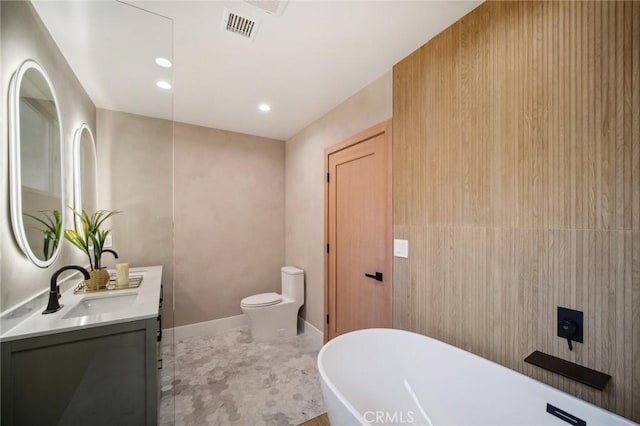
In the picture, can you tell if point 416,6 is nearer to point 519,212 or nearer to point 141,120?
point 519,212

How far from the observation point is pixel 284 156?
3814mm

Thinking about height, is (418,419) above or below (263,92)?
below

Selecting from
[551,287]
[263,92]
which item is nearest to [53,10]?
[263,92]

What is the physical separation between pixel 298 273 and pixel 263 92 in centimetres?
204

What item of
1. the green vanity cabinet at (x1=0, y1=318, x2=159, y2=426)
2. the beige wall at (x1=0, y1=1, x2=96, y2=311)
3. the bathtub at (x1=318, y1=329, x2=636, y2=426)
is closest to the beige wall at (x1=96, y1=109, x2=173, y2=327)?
the beige wall at (x1=0, y1=1, x2=96, y2=311)

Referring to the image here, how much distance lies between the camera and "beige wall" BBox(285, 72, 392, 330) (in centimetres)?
226

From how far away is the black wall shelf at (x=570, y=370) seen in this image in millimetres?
1044

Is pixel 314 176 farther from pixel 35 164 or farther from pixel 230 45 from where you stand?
pixel 35 164

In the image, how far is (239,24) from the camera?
62.6 inches

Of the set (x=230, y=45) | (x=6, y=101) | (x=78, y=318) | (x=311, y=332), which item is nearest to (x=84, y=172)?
(x=6, y=101)

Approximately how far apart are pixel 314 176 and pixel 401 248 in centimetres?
150

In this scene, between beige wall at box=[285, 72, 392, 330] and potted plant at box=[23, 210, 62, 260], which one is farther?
beige wall at box=[285, 72, 392, 330]

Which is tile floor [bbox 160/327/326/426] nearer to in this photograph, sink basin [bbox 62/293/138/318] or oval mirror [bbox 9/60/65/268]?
sink basin [bbox 62/293/138/318]

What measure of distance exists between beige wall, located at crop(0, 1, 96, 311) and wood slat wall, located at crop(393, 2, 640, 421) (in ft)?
6.80
